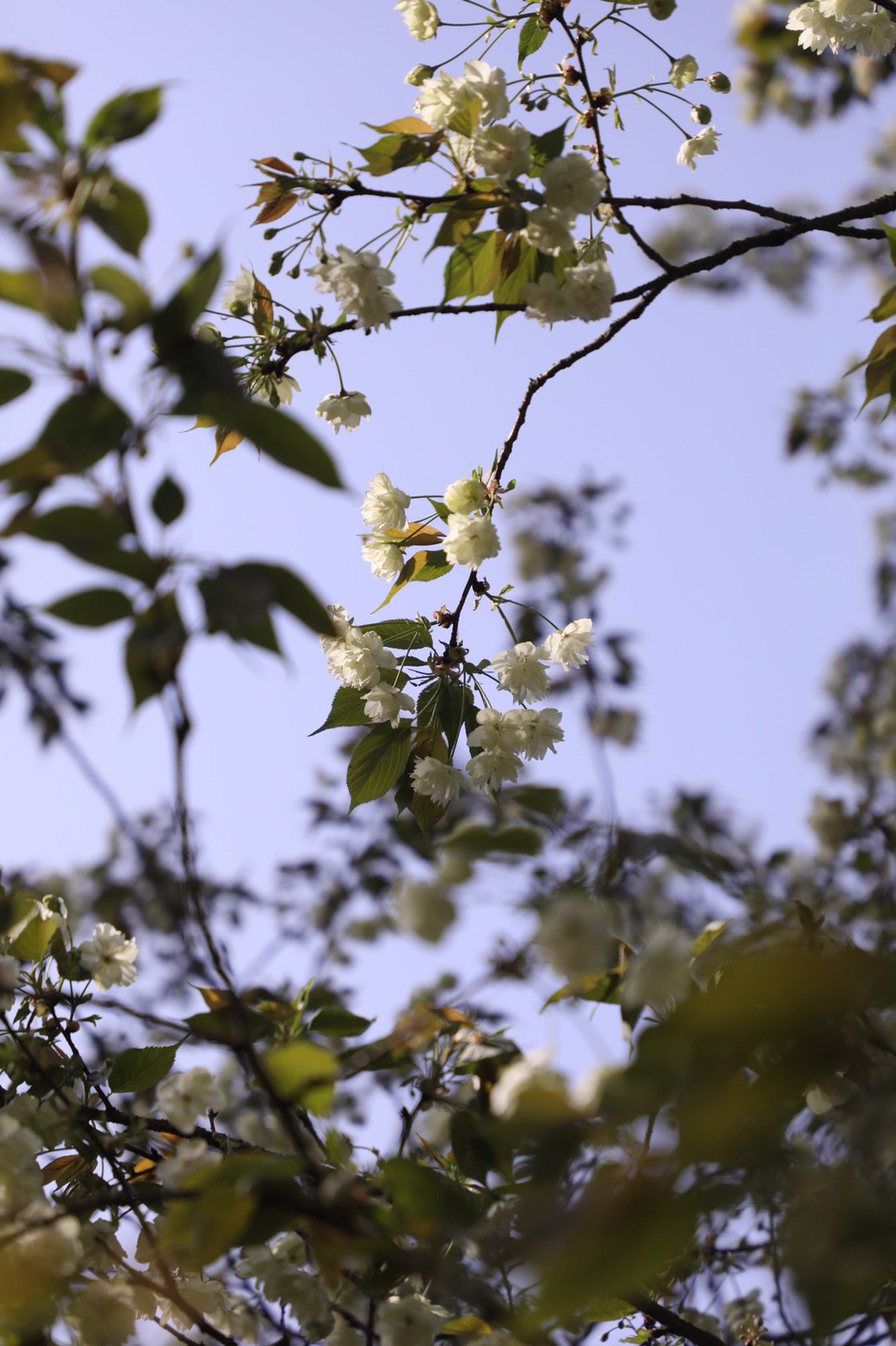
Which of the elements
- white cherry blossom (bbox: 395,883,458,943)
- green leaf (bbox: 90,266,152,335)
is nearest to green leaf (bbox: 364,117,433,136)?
green leaf (bbox: 90,266,152,335)

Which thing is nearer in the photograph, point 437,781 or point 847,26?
point 437,781

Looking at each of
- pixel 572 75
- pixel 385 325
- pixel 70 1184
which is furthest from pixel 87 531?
pixel 572 75

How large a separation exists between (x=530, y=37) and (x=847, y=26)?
0.67 metres

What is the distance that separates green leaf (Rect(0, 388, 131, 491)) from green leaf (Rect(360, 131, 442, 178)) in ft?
2.19

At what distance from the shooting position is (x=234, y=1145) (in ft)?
3.87

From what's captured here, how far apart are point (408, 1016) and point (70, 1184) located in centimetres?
49

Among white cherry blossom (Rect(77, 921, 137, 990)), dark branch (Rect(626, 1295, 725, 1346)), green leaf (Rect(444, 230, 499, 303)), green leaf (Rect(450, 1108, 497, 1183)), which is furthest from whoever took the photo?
white cherry blossom (Rect(77, 921, 137, 990))

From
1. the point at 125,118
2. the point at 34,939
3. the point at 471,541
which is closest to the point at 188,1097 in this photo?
the point at 34,939

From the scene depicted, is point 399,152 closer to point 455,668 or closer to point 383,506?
point 383,506

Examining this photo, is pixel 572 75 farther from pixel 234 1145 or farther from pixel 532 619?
pixel 532 619

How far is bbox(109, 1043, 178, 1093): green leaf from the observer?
1.20m

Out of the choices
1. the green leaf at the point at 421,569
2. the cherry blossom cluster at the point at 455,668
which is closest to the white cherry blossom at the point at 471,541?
the cherry blossom cluster at the point at 455,668

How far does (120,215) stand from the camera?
2.47ft

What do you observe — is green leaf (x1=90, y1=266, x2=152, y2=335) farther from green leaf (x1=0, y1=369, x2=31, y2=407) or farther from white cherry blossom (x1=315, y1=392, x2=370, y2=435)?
white cherry blossom (x1=315, y1=392, x2=370, y2=435)
